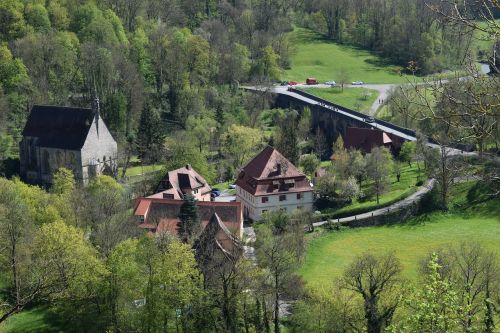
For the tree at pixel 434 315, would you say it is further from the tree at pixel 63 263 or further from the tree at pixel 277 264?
the tree at pixel 63 263

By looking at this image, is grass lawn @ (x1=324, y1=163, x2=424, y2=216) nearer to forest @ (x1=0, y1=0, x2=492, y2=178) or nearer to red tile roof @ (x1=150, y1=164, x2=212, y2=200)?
red tile roof @ (x1=150, y1=164, x2=212, y2=200)

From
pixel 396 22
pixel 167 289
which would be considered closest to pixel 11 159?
pixel 167 289

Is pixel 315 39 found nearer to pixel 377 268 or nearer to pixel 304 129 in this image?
pixel 304 129

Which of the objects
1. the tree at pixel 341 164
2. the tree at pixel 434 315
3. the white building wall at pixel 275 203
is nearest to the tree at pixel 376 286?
the tree at pixel 434 315

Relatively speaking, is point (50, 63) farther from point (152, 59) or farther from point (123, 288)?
point (123, 288)

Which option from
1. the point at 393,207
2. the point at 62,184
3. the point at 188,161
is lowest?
the point at 393,207

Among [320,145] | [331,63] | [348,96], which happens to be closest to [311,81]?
[348,96]
